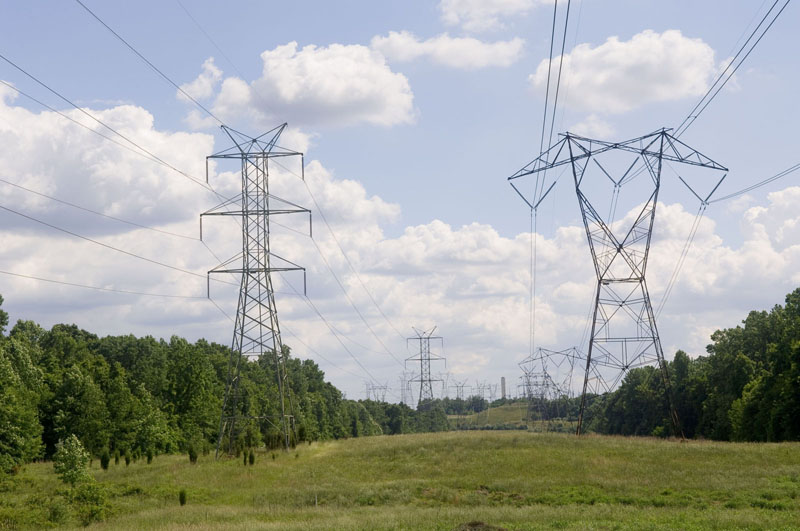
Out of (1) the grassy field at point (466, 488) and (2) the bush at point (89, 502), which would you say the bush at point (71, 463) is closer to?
(1) the grassy field at point (466, 488)

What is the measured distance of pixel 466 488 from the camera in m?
39.3

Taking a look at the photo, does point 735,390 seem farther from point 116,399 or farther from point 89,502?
point 89,502

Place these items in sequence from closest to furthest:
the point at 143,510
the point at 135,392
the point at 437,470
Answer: the point at 143,510 < the point at 437,470 < the point at 135,392

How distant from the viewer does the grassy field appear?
29.0 meters

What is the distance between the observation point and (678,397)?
11194 cm

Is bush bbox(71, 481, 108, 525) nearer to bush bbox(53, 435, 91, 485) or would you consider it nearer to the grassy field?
the grassy field

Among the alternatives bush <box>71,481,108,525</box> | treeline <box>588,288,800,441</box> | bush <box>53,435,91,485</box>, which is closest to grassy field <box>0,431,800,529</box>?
bush <box>71,481,108,525</box>

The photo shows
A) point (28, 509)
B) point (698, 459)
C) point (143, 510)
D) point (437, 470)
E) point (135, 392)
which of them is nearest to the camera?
point (28, 509)

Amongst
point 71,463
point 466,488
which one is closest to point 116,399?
point 71,463

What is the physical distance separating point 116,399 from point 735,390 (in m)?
62.8

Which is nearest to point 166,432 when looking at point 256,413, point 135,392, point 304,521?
point 135,392

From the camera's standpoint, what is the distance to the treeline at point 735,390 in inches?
2534

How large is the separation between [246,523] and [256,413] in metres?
80.9

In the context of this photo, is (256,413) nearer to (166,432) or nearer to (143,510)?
(166,432)
